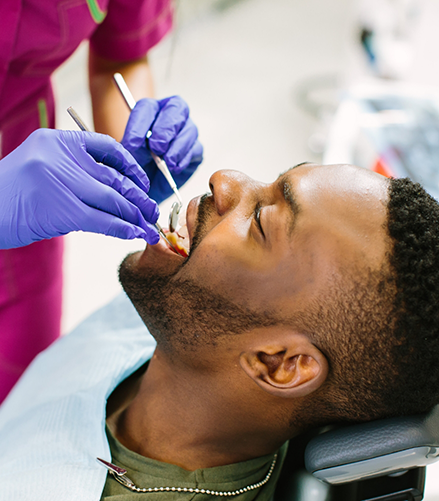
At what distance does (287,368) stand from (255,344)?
81mm

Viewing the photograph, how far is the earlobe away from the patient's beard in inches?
2.6

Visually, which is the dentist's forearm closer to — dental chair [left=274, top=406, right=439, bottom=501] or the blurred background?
the blurred background

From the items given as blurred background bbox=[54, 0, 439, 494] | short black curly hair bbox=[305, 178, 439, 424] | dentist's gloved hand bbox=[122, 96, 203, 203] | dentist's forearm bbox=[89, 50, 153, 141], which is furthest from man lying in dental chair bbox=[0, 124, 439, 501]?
dentist's forearm bbox=[89, 50, 153, 141]

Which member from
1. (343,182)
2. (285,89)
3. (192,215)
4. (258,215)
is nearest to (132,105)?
(192,215)

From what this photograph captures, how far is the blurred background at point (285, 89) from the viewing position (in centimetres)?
211

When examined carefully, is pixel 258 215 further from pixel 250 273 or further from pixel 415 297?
pixel 415 297

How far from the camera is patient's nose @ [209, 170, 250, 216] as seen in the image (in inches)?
42.0

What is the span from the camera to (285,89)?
4305 mm

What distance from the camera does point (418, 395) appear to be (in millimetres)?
913

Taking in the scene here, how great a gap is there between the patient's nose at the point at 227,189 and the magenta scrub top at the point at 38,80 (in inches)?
23.2

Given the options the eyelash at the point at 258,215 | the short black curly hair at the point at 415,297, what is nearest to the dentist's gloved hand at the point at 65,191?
the eyelash at the point at 258,215

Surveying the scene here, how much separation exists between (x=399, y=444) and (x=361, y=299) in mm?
271

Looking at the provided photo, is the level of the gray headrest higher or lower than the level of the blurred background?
lower

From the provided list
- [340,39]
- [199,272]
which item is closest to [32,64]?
[199,272]
